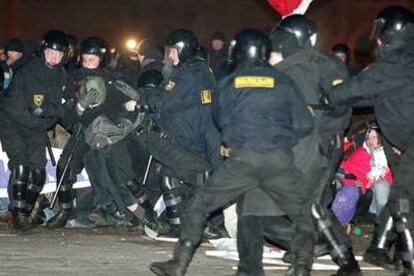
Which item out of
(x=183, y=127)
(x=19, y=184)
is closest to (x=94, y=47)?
(x=183, y=127)

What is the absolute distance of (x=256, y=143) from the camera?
27.8 ft

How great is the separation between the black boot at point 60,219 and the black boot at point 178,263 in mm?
3929

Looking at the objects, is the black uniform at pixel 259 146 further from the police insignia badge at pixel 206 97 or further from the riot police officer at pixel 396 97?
the police insignia badge at pixel 206 97

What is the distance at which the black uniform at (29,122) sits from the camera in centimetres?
1203

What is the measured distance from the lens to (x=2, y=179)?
13.2 metres

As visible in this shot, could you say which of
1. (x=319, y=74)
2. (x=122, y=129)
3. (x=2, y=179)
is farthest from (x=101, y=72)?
(x=319, y=74)

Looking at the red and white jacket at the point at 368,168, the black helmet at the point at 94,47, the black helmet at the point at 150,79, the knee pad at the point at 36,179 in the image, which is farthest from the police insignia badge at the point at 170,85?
the red and white jacket at the point at 368,168

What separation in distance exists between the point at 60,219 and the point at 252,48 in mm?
4627

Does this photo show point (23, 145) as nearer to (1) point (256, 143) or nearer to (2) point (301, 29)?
(2) point (301, 29)

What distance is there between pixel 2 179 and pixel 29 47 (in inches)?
78.5

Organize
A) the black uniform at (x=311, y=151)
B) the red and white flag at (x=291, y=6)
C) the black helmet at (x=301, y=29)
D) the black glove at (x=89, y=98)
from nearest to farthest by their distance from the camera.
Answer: the black uniform at (x=311, y=151), the black helmet at (x=301, y=29), the red and white flag at (x=291, y=6), the black glove at (x=89, y=98)

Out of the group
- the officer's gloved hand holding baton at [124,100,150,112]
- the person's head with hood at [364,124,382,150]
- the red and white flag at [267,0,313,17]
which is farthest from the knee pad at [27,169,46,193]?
the person's head with hood at [364,124,382,150]

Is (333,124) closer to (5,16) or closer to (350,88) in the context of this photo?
(350,88)

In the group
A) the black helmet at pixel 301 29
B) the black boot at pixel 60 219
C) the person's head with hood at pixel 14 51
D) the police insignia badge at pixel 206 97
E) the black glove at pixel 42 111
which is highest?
the black helmet at pixel 301 29
